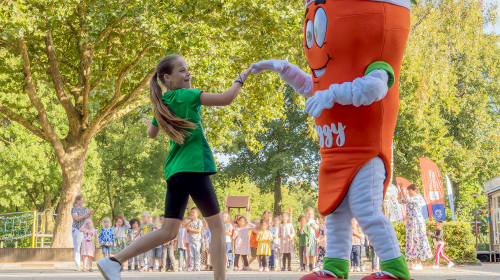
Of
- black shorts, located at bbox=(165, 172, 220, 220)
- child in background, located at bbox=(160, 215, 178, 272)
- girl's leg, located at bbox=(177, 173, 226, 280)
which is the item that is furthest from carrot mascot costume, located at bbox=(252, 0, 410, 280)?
child in background, located at bbox=(160, 215, 178, 272)

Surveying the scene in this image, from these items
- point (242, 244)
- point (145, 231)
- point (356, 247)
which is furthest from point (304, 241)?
point (145, 231)

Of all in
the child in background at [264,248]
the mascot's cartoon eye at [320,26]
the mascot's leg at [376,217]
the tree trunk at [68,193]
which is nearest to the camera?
the mascot's leg at [376,217]

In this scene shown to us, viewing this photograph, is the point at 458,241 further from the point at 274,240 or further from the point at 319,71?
the point at 319,71

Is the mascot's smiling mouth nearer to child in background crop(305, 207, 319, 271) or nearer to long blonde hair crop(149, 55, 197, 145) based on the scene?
long blonde hair crop(149, 55, 197, 145)

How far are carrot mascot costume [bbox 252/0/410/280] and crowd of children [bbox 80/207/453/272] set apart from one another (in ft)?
25.1

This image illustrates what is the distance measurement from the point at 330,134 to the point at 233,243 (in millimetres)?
9569

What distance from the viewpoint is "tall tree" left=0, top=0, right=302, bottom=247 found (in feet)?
40.4

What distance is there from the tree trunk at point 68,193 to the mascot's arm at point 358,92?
12.8 metres

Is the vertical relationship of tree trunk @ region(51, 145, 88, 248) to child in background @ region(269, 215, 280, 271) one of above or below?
above

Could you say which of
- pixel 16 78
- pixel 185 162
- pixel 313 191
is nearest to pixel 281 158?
pixel 313 191

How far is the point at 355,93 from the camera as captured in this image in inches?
119

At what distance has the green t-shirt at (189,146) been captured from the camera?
355 centimetres

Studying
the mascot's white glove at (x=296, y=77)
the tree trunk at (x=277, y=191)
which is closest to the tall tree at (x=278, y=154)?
the tree trunk at (x=277, y=191)

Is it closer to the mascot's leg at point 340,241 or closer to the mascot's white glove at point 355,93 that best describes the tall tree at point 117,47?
the mascot's white glove at point 355,93
